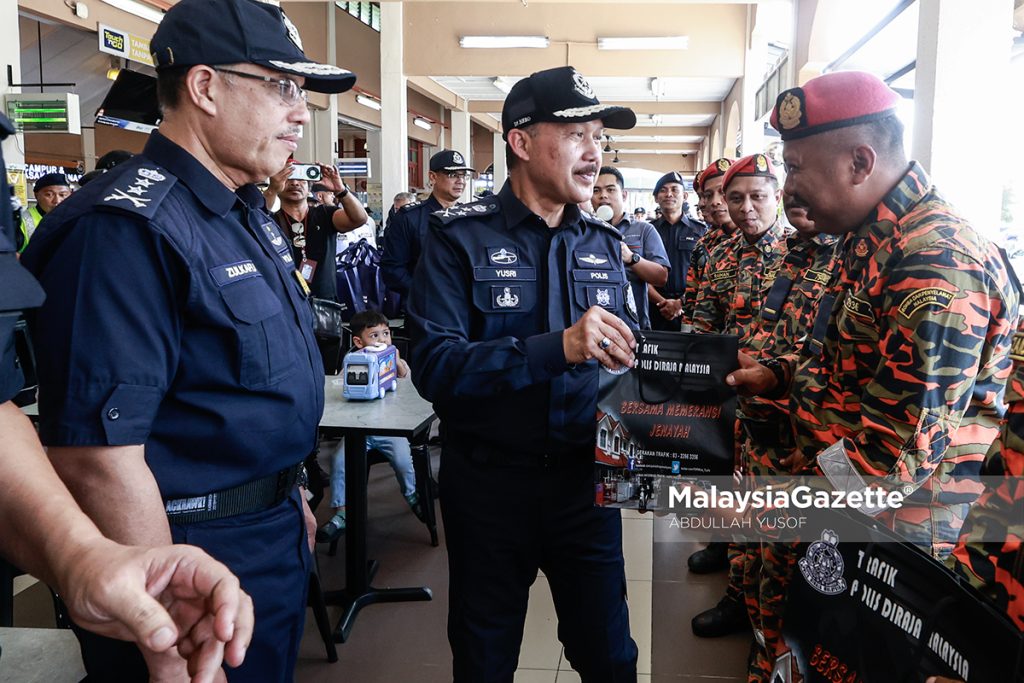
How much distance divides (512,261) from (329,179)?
6.96 feet

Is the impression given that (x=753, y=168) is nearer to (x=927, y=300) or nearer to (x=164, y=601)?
(x=927, y=300)

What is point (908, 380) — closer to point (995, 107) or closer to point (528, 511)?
point (528, 511)

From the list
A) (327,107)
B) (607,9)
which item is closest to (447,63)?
(607,9)

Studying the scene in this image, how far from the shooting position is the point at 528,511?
187 cm

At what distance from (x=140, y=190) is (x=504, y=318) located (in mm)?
900

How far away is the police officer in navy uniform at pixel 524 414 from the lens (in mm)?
1863

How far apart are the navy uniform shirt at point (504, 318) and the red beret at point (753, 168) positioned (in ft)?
6.42

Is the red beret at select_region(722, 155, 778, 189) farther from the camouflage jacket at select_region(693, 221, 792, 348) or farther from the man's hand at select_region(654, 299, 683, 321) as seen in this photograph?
the man's hand at select_region(654, 299, 683, 321)

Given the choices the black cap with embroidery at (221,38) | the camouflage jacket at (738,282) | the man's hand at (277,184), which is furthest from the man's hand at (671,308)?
Result: the black cap with embroidery at (221,38)

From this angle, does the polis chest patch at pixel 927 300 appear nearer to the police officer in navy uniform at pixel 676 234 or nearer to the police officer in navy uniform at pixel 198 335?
the police officer in navy uniform at pixel 198 335

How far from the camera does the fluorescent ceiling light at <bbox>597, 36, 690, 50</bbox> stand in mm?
11219

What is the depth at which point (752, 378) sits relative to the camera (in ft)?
6.50

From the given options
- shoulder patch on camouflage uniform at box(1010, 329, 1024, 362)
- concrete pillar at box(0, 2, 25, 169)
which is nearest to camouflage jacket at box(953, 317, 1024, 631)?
shoulder patch on camouflage uniform at box(1010, 329, 1024, 362)

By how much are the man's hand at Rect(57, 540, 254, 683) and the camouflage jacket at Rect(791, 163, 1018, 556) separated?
1.28 meters
